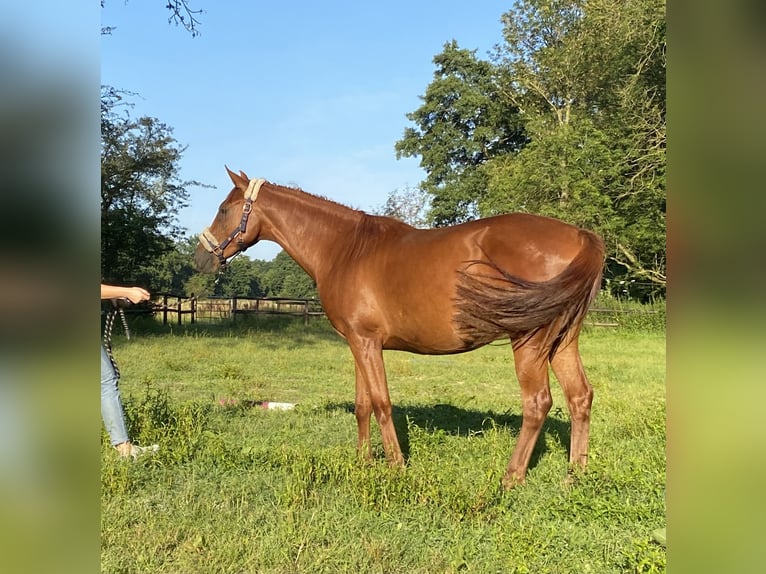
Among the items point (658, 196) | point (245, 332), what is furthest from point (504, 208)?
point (245, 332)

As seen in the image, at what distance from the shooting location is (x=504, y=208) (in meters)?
21.5

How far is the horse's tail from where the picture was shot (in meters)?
3.48

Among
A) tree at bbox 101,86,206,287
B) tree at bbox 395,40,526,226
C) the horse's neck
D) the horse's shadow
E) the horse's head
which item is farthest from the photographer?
tree at bbox 395,40,526,226

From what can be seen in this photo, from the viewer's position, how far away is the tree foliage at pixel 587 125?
17.4m

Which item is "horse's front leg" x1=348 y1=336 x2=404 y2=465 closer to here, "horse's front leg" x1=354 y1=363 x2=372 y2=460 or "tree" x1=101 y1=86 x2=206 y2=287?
"horse's front leg" x1=354 y1=363 x2=372 y2=460

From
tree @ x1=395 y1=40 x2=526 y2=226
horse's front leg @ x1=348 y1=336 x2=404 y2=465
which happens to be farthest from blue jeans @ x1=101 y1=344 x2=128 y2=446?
tree @ x1=395 y1=40 x2=526 y2=226

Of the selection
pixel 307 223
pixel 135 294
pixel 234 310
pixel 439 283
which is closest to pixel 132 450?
pixel 135 294

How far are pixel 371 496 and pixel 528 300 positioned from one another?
171 centimetres

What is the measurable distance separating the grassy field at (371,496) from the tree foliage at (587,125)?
1369 cm

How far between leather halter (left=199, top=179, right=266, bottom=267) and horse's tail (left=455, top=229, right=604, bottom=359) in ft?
6.99

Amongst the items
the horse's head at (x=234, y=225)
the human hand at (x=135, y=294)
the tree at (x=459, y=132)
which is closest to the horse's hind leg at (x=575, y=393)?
the horse's head at (x=234, y=225)

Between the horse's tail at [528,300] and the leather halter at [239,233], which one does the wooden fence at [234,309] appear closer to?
the leather halter at [239,233]

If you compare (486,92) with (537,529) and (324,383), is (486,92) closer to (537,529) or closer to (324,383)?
(324,383)
